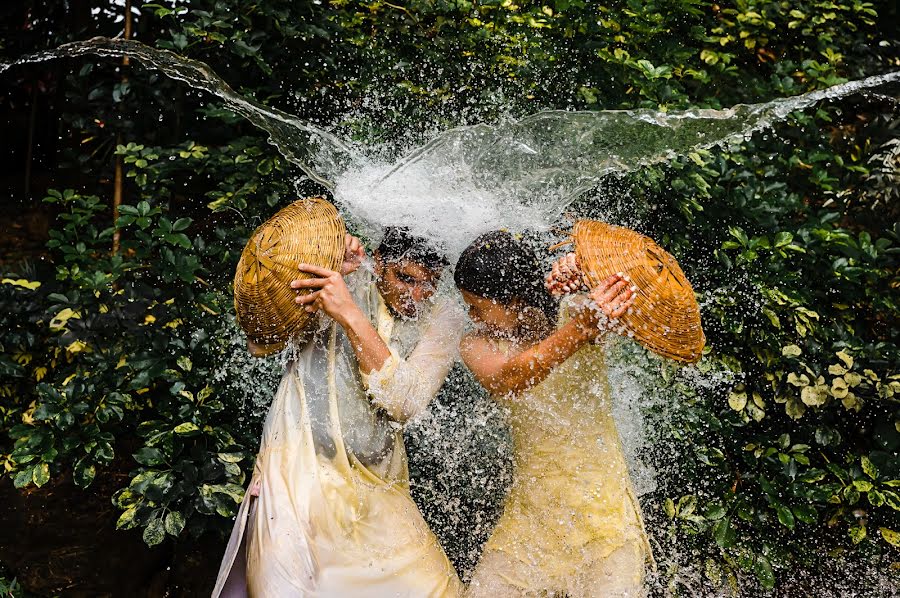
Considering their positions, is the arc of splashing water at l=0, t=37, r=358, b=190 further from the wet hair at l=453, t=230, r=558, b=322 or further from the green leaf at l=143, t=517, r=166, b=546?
the green leaf at l=143, t=517, r=166, b=546

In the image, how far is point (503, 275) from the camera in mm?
2732

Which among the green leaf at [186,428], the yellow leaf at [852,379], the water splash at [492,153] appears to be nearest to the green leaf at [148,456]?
the green leaf at [186,428]

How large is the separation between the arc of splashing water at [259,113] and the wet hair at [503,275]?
1.23 metres

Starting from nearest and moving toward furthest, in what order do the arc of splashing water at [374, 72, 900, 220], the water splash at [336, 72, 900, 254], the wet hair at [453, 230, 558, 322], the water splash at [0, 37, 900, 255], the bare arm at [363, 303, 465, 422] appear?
the bare arm at [363, 303, 465, 422], the wet hair at [453, 230, 558, 322], the water splash at [336, 72, 900, 254], the water splash at [0, 37, 900, 255], the arc of splashing water at [374, 72, 900, 220]

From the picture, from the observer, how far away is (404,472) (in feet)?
9.60

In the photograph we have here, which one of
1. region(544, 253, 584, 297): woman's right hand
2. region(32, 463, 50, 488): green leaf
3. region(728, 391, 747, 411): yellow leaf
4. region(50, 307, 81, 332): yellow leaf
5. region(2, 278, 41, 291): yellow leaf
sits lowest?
region(32, 463, 50, 488): green leaf

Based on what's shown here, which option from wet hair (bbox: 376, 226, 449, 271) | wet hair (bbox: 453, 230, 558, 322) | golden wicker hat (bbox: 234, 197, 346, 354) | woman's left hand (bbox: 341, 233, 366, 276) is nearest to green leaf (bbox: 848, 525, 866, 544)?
wet hair (bbox: 453, 230, 558, 322)

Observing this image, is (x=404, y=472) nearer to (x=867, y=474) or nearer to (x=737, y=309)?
(x=737, y=309)

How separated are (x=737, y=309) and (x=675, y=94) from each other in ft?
3.56

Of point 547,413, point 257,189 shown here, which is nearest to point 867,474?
point 547,413

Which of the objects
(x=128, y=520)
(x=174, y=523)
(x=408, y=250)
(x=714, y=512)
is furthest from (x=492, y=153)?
(x=128, y=520)

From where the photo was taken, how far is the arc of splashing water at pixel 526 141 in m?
3.64

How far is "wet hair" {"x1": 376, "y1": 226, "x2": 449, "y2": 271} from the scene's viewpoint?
2785 millimetres

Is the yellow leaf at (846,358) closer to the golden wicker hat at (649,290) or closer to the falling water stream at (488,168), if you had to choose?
the falling water stream at (488,168)
